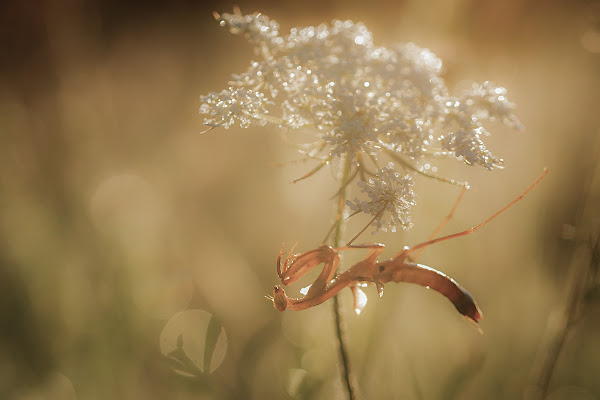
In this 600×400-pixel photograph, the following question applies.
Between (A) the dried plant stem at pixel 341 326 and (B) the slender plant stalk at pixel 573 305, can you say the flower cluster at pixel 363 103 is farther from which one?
(B) the slender plant stalk at pixel 573 305

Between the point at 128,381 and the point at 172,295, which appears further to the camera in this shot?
the point at 172,295

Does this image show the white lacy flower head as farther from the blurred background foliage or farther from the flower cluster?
the blurred background foliage

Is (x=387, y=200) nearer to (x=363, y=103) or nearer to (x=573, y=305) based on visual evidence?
(x=363, y=103)

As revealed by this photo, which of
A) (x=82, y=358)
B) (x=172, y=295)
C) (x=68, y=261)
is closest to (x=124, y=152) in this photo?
(x=68, y=261)

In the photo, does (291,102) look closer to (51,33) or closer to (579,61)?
(51,33)

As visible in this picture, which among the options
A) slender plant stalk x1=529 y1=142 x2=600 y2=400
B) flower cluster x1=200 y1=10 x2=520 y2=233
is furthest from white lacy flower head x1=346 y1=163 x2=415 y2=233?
slender plant stalk x1=529 y1=142 x2=600 y2=400

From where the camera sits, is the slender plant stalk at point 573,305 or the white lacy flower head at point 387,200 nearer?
the white lacy flower head at point 387,200

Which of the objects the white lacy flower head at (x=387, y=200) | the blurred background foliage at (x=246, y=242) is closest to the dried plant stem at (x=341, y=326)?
the white lacy flower head at (x=387, y=200)
